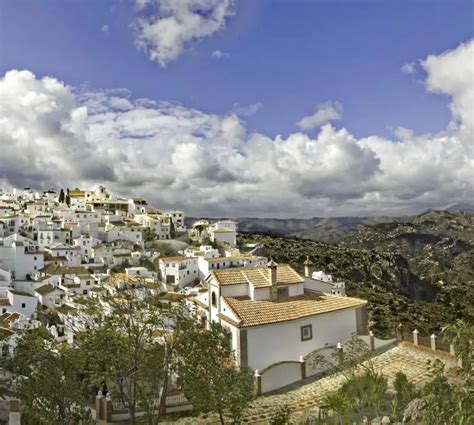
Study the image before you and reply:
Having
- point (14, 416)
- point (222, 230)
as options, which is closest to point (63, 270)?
point (222, 230)

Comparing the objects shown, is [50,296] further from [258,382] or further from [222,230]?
[222,230]

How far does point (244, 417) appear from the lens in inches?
705

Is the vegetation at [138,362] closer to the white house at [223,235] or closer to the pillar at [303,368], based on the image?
the pillar at [303,368]

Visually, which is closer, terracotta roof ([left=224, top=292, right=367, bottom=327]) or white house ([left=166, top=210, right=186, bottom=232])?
terracotta roof ([left=224, top=292, right=367, bottom=327])

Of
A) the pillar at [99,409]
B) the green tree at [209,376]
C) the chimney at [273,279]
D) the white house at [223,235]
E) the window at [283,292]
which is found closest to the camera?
the green tree at [209,376]

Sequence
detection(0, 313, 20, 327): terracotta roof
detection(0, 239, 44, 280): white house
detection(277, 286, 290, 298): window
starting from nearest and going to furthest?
detection(277, 286, 290, 298): window, detection(0, 313, 20, 327): terracotta roof, detection(0, 239, 44, 280): white house

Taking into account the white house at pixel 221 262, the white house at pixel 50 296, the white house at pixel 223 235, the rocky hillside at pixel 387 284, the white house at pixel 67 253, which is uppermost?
the white house at pixel 223 235

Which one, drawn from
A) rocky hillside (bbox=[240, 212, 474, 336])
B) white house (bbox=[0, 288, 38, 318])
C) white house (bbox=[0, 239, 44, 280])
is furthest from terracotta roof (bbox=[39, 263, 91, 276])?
rocky hillside (bbox=[240, 212, 474, 336])

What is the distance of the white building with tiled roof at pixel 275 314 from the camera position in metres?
22.8

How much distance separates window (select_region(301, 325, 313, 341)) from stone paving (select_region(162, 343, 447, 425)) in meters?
2.53

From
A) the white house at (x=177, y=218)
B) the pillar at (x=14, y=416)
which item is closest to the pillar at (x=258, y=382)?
the pillar at (x=14, y=416)

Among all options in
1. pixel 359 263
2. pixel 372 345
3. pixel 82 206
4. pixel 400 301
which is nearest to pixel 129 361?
pixel 372 345

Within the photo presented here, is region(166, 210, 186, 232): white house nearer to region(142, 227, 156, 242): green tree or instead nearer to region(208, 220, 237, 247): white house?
region(208, 220, 237, 247): white house

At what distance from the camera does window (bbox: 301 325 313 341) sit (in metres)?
24.4
